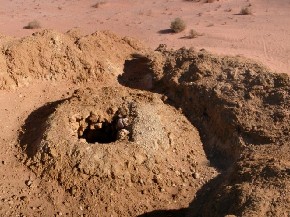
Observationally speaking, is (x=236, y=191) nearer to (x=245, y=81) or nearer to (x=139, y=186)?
(x=139, y=186)

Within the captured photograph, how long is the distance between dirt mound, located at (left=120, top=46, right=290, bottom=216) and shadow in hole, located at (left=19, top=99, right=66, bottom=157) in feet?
8.23

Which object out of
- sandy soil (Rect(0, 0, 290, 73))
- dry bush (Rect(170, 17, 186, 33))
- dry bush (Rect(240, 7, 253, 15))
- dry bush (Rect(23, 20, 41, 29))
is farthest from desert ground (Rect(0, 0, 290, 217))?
dry bush (Rect(240, 7, 253, 15))

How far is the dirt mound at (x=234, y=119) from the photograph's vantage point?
6.77 m

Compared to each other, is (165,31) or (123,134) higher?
(123,134)

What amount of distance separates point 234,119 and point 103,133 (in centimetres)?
330

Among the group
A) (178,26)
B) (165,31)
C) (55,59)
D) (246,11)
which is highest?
(55,59)

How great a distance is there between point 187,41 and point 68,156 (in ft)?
36.6

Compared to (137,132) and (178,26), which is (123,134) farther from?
(178,26)

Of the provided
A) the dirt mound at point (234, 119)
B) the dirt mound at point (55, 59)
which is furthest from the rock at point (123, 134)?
the dirt mound at point (55, 59)

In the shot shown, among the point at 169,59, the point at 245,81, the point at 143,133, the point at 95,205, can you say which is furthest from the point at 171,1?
the point at 95,205

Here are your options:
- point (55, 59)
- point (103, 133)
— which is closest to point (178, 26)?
point (55, 59)

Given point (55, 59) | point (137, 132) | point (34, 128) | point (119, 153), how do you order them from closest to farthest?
point (119, 153), point (137, 132), point (34, 128), point (55, 59)

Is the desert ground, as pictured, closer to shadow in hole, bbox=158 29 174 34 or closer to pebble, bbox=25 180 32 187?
pebble, bbox=25 180 32 187

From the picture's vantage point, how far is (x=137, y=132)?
8.88 metres
